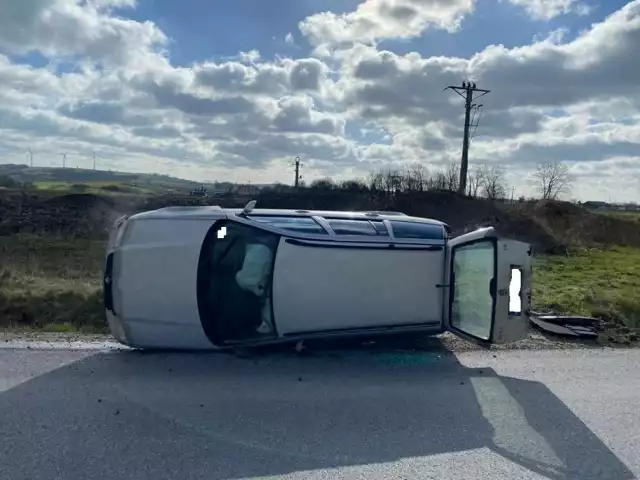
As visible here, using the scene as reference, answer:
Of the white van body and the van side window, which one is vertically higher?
the van side window

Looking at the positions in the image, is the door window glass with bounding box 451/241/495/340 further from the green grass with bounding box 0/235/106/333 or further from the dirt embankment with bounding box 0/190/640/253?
the dirt embankment with bounding box 0/190/640/253

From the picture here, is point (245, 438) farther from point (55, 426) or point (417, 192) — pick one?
point (417, 192)

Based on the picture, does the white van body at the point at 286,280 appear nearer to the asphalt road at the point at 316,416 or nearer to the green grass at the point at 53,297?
the asphalt road at the point at 316,416

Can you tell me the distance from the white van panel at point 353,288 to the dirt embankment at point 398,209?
21.0 meters

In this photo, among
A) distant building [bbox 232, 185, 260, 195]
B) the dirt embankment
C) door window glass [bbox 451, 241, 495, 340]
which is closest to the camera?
door window glass [bbox 451, 241, 495, 340]

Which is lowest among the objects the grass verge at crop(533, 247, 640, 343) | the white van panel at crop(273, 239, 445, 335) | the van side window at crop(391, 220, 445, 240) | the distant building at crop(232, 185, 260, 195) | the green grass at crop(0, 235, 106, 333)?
the green grass at crop(0, 235, 106, 333)

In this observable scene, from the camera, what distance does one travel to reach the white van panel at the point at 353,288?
6844 millimetres

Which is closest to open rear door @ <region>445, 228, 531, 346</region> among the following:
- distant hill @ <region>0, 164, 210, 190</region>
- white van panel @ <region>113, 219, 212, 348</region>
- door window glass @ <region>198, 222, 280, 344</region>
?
door window glass @ <region>198, 222, 280, 344</region>

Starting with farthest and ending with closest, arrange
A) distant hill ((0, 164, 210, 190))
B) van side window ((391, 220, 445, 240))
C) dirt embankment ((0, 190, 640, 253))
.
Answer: distant hill ((0, 164, 210, 190))
dirt embankment ((0, 190, 640, 253))
van side window ((391, 220, 445, 240))

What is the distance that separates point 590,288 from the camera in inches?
520

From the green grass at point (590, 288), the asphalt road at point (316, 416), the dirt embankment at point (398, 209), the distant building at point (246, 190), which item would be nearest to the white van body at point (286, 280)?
the asphalt road at point (316, 416)

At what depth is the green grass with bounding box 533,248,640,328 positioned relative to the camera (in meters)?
10.2

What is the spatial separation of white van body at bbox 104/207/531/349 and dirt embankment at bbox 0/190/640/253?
21.1 meters

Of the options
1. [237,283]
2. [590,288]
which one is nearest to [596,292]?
[590,288]
